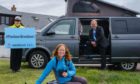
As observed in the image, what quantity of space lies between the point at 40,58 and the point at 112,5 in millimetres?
31898

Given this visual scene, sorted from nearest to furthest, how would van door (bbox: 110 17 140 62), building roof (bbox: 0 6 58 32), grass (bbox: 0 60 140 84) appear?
grass (bbox: 0 60 140 84) < van door (bbox: 110 17 140 62) < building roof (bbox: 0 6 58 32)

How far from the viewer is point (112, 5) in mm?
46906

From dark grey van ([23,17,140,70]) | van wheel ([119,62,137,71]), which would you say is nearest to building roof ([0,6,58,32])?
dark grey van ([23,17,140,70])

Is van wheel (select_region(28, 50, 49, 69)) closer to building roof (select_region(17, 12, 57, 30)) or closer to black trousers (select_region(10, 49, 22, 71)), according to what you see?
black trousers (select_region(10, 49, 22, 71))

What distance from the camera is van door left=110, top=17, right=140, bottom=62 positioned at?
51.2ft

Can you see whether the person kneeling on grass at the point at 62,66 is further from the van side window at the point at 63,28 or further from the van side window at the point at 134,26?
the van side window at the point at 134,26

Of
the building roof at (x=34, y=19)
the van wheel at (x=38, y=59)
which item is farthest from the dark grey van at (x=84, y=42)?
the building roof at (x=34, y=19)

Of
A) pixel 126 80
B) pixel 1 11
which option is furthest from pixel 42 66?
pixel 1 11

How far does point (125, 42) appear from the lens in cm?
1565

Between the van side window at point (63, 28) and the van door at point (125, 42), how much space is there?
1.33 metres

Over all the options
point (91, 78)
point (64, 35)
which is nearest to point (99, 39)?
point (64, 35)

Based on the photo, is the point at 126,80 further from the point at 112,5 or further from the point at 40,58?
the point at 112,5

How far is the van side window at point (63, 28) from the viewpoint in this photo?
15.8 metres

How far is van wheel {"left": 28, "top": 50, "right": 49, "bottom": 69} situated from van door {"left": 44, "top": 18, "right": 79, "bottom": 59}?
0.35 metres
